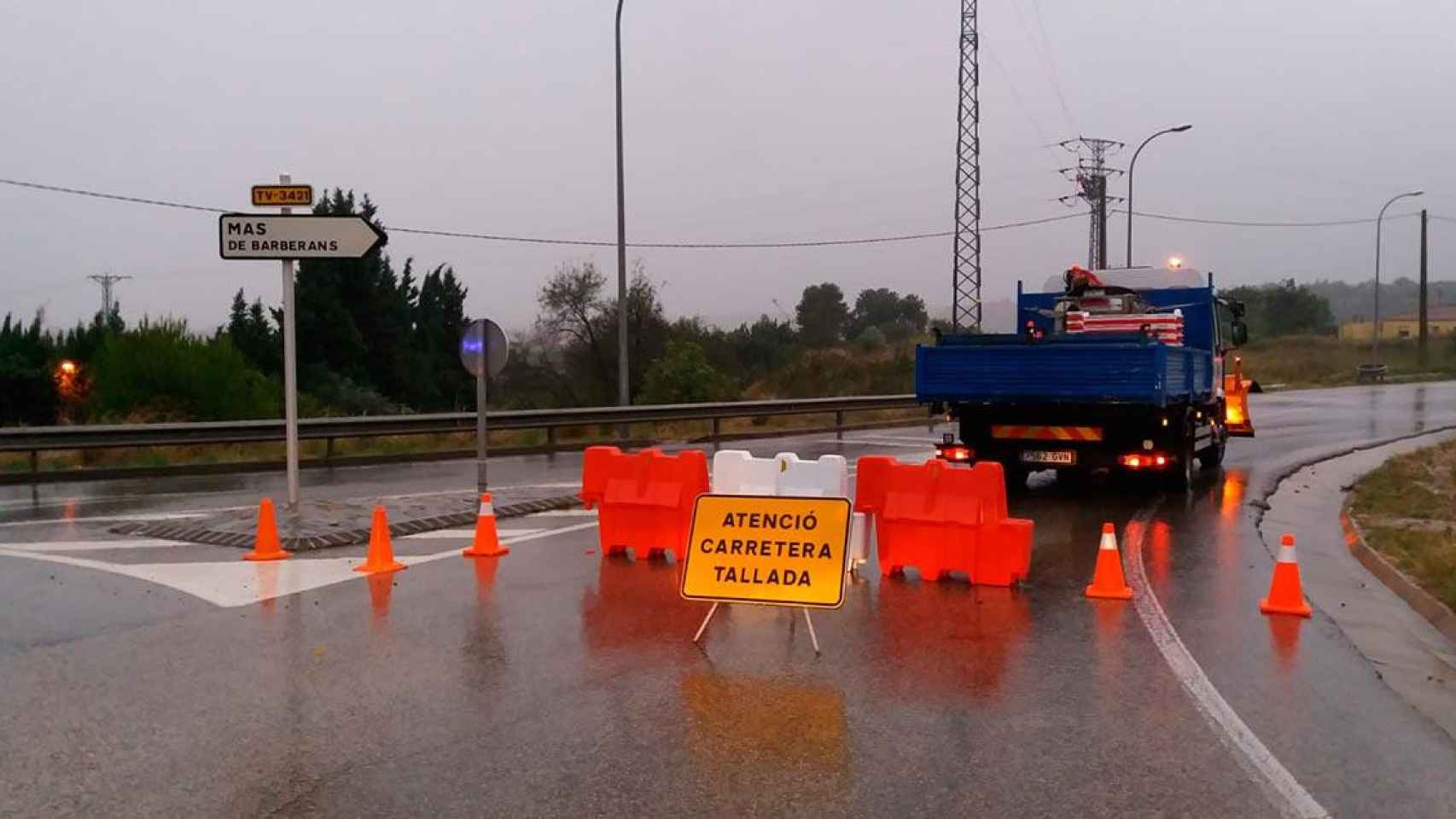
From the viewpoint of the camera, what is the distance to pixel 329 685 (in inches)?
252

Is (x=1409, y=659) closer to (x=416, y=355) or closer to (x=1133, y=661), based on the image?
(x=1133, y=661)

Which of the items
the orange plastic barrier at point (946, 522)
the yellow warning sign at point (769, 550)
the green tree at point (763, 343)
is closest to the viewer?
the yellow warning sign at point (769, 550)

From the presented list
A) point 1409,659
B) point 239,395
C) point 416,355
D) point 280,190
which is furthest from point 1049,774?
point 416,355

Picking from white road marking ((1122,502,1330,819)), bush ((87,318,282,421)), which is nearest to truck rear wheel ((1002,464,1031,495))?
white road marking ((1122,502,1330,819))

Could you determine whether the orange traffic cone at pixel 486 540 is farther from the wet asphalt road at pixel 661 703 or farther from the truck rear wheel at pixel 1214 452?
the truck rear wheel at pixel 1214 452

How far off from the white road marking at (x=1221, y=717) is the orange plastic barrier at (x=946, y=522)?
1035mm

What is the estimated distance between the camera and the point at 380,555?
988cm

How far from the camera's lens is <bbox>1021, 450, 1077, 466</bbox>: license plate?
1497cm

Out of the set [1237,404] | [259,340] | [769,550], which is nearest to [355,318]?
[259,340]

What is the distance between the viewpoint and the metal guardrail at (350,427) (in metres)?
18.2

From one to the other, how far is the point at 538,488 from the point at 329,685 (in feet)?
30.1

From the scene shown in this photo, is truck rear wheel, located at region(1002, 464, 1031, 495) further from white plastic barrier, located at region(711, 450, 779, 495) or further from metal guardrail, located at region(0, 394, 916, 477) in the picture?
white plastic barrier, located at region(711, 450, 779, 495)

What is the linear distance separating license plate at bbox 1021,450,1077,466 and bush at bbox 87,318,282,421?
72.7ft

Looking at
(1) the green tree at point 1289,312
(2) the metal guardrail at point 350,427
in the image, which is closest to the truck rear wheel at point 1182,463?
(2) the metal guardrail at point 350,427
